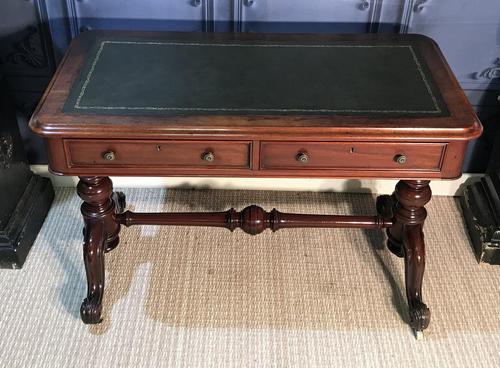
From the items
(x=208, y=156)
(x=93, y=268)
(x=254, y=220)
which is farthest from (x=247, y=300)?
(x=208, y=156)

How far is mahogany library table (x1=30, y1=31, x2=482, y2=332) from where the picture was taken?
1.17 m

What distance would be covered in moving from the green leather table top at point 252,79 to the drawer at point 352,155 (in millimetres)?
62

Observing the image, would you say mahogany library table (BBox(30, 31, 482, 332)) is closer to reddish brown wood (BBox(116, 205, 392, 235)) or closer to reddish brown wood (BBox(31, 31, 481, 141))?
reddish brown wood (BBox(31, 31, 481, 141))

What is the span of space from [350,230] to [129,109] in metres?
0.81

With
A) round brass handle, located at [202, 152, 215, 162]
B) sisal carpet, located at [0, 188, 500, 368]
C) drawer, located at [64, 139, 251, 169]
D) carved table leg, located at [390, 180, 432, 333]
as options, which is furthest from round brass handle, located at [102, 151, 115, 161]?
carved table leg, located at [390, 180, 432, 333]

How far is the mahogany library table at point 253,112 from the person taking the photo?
1172 millimetres

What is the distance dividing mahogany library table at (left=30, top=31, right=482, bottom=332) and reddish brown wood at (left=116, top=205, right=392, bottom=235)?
0.37 ft

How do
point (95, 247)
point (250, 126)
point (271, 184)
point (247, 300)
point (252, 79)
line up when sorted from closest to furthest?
point (250, 126)
point (252, 79)
point (95, 247)
point (247, 300)
point (271, 184)

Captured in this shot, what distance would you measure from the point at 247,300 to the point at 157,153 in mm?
516

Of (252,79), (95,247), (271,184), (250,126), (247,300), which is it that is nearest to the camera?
(250,126)

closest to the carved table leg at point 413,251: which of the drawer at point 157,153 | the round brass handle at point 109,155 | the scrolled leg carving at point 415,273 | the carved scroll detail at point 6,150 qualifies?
the scrolled leg carving at point 415,273

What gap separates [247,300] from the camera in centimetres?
155

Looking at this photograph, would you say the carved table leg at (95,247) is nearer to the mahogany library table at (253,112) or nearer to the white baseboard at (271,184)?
the mahogany library table at (253,112)

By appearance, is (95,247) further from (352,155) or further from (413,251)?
(413,251)
